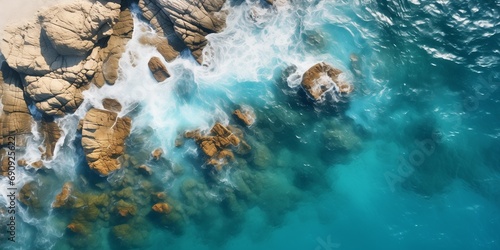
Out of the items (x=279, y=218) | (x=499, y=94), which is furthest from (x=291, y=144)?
(x=499, y=94)

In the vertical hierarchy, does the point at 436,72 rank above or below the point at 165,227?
above

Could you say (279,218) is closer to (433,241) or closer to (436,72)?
(433,241)

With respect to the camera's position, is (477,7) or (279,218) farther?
(279,218)

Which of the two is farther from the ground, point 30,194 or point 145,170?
point 145,170

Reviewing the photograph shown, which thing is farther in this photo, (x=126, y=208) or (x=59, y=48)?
(x=126, y=208)

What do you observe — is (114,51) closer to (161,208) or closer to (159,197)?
(159,197)

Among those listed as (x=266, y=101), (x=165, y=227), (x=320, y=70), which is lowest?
Answer: (x=165, y=227)

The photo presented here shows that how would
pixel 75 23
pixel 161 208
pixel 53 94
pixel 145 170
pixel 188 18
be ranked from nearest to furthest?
pixel 75 23
pixel 53 94
pixel 188 18
pixel 161 208
pixel 145 170

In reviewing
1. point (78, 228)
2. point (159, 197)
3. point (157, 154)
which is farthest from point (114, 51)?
point (78, 228)
